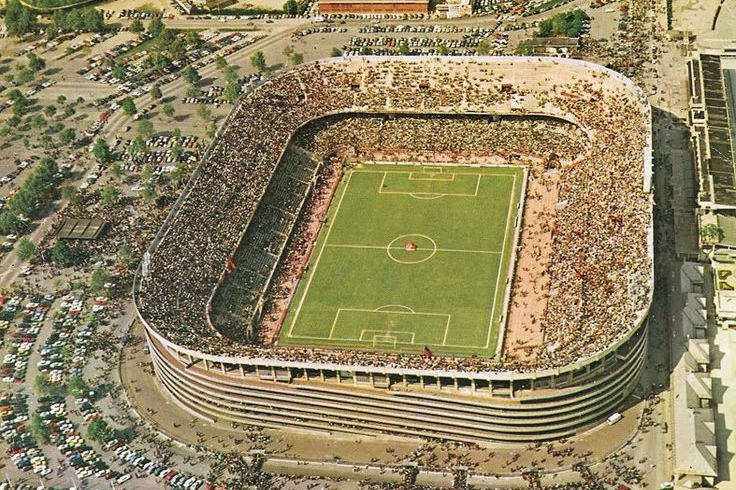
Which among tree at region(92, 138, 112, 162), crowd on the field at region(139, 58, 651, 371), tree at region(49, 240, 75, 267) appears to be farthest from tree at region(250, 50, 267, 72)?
tree at region(49, 240, 75, 267)

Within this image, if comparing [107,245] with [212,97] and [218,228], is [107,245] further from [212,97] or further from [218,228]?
[212,97]

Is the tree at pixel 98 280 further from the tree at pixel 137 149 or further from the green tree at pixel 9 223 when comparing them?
the tree at pixel 137 149

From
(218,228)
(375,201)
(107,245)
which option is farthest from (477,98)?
(107,245)

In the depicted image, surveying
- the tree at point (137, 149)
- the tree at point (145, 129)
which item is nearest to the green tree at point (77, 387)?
the tree at point (137, 149)

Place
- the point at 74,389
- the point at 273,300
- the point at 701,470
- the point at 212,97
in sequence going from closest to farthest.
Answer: the point at 701,470 → the point at 74,389 → the point at 273,300 → the point at 212,97

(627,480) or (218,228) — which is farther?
(218,228)

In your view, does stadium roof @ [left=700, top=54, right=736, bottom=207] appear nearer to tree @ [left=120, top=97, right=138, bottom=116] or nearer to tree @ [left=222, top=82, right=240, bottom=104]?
tree @ [left=222, top=82, right=240, bottom=104]
